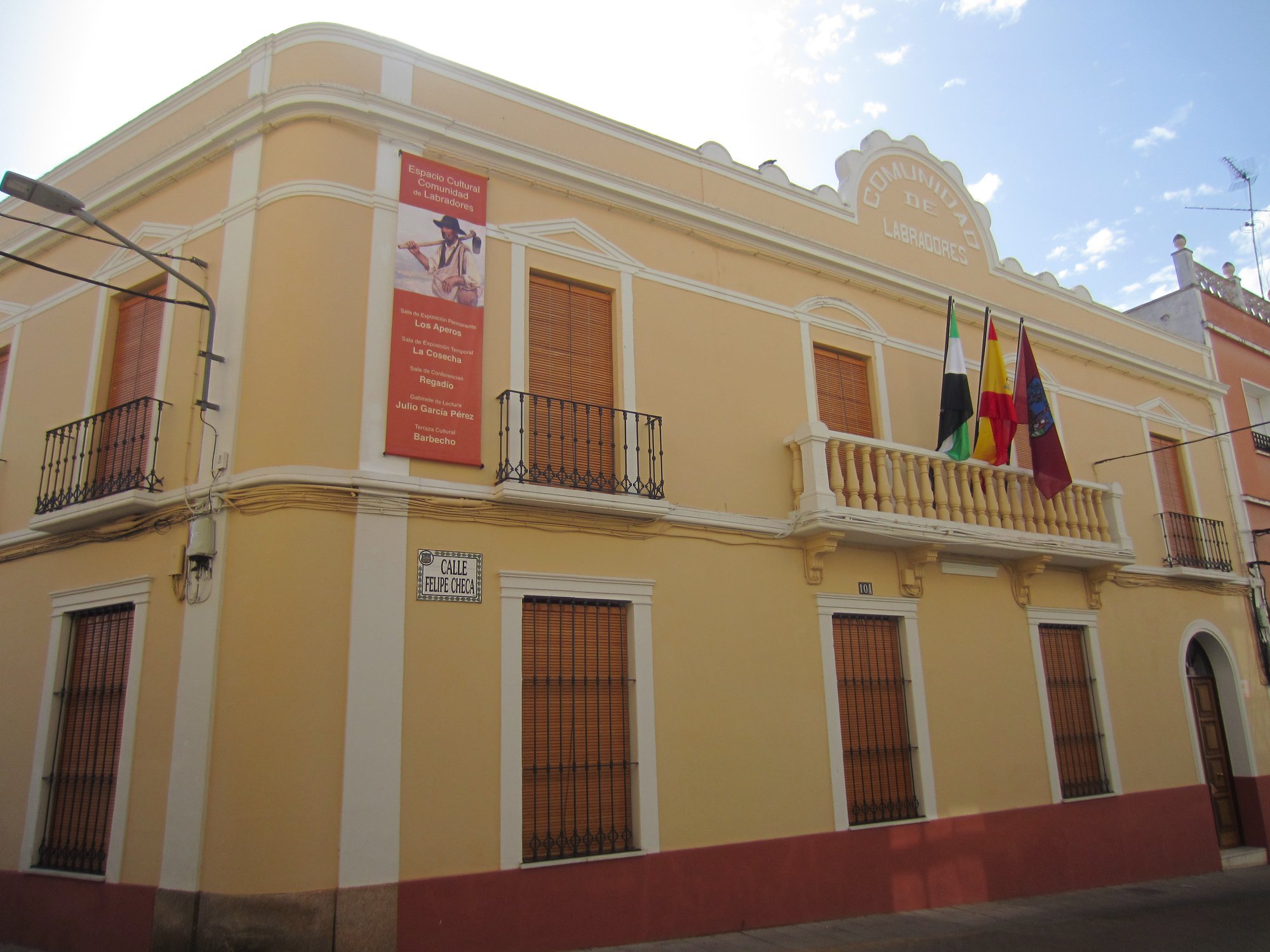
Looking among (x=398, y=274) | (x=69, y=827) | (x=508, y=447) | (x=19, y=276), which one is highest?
(x=19, y=276)

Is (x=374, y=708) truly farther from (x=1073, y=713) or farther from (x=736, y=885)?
(x=1073, y=713)

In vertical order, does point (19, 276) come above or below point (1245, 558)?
above

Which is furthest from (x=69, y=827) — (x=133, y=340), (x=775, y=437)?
(x=775, y=437)

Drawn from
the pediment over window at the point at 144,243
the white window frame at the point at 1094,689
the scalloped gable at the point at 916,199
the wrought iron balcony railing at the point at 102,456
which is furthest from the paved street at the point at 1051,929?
the scalloped gable at the point at 916,199

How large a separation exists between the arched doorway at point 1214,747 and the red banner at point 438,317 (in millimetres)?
11389

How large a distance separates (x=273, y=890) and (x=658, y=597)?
399 centimetres

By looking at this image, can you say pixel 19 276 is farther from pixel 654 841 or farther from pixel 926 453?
pixel 926 453

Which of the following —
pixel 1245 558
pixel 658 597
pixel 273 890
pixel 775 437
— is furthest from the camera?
pixel 1245 558

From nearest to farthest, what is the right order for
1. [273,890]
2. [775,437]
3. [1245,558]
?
[273,890]
[775,437]
[1245,558]

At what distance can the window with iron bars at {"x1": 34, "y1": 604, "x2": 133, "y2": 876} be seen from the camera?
817 centimetres

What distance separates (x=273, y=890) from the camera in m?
6.86

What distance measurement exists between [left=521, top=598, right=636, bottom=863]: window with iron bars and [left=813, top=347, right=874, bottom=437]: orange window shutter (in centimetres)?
392

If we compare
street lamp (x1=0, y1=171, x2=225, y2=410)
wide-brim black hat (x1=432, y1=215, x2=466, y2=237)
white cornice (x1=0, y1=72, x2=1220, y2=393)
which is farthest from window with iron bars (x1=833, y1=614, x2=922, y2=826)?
street lamp (x1=0, y1=171, x2=225, y2=410)

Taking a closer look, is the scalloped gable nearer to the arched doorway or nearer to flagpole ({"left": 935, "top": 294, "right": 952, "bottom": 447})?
flagpole ({"left": 935, "top": 294, "right": 952, "bottom": 447})
